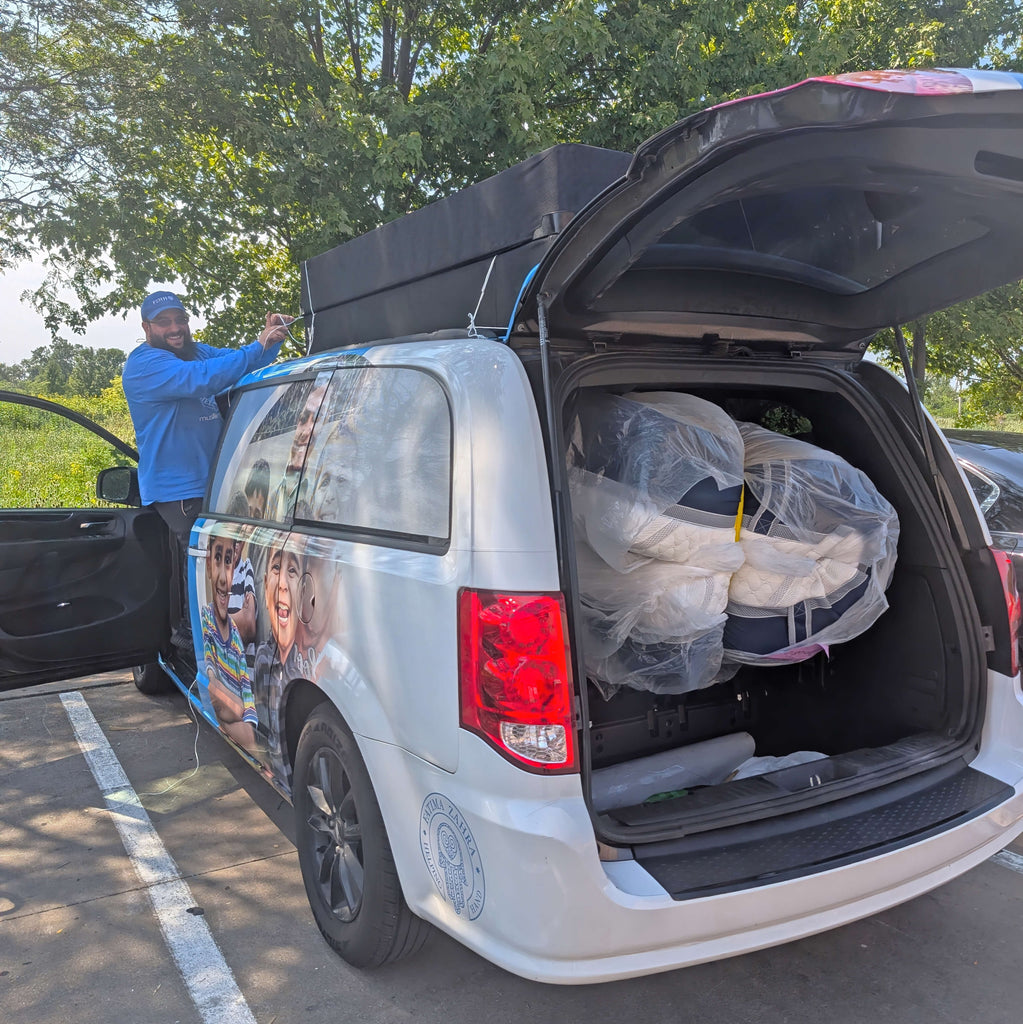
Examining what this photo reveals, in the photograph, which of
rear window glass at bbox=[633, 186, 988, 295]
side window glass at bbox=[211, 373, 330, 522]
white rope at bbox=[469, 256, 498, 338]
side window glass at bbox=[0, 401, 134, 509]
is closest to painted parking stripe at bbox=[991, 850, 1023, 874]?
rear window glass at bbox=[633, 186, 988, 295]

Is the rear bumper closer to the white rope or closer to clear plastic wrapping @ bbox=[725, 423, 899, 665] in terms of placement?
clear plastic wrapping @ bbox=[725, 423, 899, 665]

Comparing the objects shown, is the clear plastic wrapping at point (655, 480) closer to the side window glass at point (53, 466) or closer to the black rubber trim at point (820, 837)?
the black rubber trim at point (820, 837)

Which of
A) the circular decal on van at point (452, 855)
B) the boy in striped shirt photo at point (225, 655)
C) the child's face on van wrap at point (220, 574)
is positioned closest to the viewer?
the circular decal on van at point (452, 855)

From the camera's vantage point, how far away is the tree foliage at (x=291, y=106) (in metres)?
6.41

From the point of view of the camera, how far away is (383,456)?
2.45 metres

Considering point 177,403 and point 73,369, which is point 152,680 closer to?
point 177,403

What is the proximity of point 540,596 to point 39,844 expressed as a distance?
2.74 metres

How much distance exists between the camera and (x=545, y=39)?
6.21m

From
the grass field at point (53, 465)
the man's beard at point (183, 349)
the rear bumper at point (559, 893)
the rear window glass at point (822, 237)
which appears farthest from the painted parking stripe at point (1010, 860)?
the grass field at point (53, 465)

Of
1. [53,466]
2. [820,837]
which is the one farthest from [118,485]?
[53,466]

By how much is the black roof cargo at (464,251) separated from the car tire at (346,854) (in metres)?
1.32

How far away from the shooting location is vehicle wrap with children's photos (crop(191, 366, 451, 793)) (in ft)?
7.63

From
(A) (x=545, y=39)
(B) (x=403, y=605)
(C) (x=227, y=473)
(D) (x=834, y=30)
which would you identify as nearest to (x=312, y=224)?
(A) (x=545, y=39)

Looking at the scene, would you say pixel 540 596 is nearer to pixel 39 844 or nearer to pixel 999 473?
pixel 39 844
